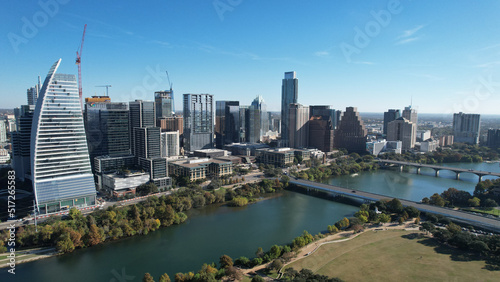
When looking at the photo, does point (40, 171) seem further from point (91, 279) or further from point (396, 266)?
point (396, 266)

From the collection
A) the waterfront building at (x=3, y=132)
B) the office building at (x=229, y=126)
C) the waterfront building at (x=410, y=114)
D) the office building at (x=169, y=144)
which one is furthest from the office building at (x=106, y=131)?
the waterfront building at (x=410, y=114)

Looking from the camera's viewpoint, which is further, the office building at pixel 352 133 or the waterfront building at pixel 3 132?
the office building at pixel 352 133

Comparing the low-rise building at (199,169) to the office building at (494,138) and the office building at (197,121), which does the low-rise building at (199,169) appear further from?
the office building at (494,138)

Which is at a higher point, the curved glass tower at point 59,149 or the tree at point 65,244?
the curved glass tower at point 59,149

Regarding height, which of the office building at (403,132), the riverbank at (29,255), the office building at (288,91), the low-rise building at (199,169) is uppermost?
the office building at (288,91)

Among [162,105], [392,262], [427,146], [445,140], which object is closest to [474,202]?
[392,262]

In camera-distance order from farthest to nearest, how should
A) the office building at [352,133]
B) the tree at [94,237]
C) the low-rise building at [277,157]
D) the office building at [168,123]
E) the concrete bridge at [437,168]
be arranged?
1. the office building at [352,133]
2. the office building at [168,123]
3. the low-rise building at [277,157]
4. the concrete bridge at [437,168]
5. the tree at [94,237]

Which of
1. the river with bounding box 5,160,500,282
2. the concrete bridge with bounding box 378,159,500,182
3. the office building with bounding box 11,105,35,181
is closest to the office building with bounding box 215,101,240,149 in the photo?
the concrete bridge with bounding box 378,159,500,182
